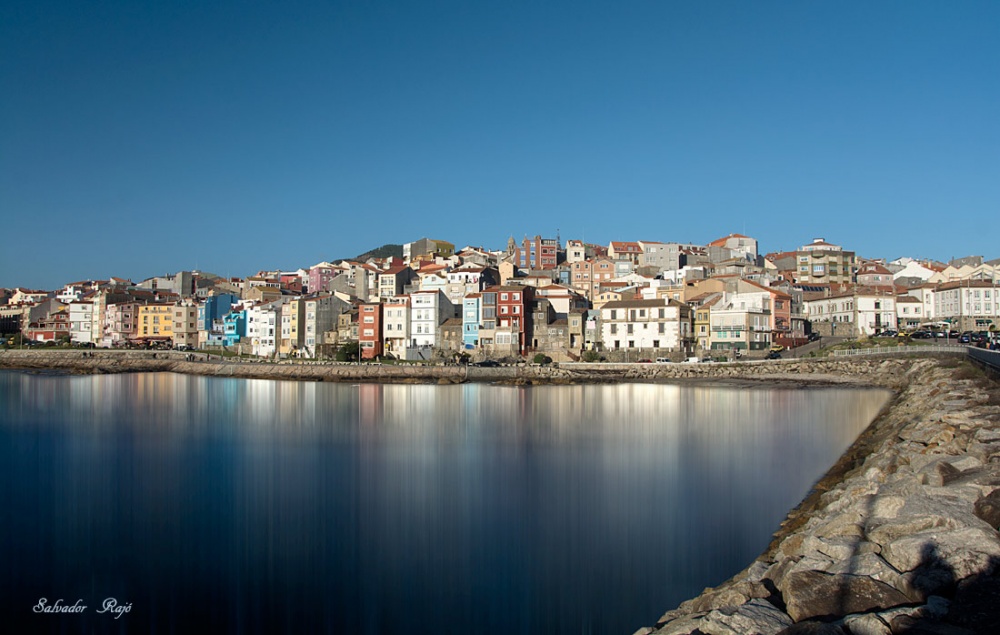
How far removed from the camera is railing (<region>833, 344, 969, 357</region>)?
33.7 m

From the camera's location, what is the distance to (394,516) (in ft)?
42.8

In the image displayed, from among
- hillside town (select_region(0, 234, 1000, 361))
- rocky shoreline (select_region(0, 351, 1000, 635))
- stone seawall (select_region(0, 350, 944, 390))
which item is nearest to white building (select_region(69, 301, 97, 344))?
hillside town (select_region(0, 234, 1000, 361))

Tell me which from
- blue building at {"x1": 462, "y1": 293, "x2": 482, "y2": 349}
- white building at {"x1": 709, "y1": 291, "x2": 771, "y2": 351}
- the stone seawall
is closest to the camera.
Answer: the stone seawall

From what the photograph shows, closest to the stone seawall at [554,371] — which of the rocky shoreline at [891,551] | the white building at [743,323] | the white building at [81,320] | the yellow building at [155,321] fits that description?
the white building at [743,323]

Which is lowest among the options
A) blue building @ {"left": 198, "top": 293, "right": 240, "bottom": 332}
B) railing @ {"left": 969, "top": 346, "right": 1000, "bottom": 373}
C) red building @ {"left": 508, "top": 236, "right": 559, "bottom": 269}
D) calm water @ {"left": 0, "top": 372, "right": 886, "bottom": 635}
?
calm water @ {"left": 0, "top": 372, "right": 886, "bottom": 635}

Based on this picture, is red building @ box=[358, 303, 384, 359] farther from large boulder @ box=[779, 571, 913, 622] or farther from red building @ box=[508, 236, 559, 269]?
large boulder @ box=[779, 571, 913, 622]

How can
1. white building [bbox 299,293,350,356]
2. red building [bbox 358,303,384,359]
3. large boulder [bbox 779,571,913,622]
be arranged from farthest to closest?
white building [bbox 299,293,350,356]
red building [bbox 358,303,384,359]
large boulder [bbox 779,571,913,622]

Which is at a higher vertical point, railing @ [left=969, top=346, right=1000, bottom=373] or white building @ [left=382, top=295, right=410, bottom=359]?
white building @ [left=382, top=295, right=410, bottom=359]

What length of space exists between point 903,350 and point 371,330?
109 feet

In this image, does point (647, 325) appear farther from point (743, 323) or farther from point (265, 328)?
point (265, 328)

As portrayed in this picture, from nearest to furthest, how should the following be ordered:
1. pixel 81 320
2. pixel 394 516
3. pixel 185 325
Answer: pixel 394 516 → pixel 185 325 → pixel 81 320

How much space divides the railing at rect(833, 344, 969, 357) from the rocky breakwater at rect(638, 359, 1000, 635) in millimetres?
24725

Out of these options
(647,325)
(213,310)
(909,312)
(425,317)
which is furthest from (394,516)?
(213,310)

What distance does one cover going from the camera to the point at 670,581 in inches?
384
